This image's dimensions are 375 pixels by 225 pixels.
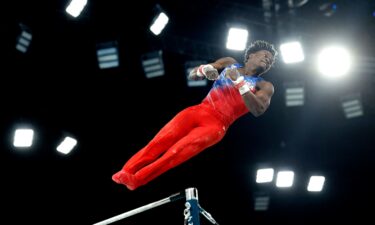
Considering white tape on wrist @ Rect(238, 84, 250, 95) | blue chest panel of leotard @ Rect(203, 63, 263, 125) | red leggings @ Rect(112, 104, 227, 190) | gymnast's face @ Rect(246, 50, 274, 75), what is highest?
gymnast's face @ Rect(246, 50, 274, 75)

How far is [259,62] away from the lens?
428cm

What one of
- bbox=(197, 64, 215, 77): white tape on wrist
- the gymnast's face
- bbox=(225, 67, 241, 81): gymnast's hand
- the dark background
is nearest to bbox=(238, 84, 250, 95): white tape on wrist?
bbox=(225, 67, 241, 81): gymnast's hand

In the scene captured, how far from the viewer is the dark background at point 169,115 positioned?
25.3ft

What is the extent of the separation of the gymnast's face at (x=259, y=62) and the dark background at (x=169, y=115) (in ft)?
9.36

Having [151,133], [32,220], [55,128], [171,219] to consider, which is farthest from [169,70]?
[32,220]

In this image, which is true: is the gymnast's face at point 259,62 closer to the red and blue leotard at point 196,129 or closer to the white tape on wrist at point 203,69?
the red and blue leotard at point 196,129

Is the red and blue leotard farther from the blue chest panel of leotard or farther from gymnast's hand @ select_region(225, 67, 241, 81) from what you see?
gymnast's hand @ select_region(225, 67, 241, 81)

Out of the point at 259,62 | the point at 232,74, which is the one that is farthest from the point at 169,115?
the point at 232,74

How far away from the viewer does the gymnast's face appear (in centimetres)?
428

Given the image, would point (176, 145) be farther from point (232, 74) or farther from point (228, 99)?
point (232, 74)

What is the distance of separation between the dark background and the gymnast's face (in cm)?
285

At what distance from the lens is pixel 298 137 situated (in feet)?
32.8

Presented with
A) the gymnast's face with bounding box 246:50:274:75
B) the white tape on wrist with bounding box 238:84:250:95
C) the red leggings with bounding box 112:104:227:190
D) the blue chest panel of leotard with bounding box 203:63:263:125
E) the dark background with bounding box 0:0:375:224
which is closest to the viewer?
the white tape on wrist with bounding box 238:84:250:95

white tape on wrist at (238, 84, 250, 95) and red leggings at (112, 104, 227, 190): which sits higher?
white tape on wrist at (238, 84, 250, 95)
